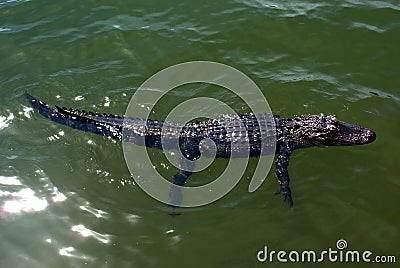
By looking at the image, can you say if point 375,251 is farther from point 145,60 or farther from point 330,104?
point 145,60

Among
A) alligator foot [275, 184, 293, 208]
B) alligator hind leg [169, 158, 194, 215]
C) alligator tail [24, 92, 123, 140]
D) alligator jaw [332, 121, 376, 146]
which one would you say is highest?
alligator tail [24, 92, 123, 140]

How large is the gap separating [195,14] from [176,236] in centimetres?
601

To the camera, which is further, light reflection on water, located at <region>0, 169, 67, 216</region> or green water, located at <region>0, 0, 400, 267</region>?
light reflection on water, located at <region>0, 169, 67, 216</region>

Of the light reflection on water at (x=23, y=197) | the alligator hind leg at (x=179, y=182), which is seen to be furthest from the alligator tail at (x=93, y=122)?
the alligator hind leg at (x=179, y=182)

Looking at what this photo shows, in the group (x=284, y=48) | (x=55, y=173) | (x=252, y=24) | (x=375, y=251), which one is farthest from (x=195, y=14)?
(x=375, y=251)

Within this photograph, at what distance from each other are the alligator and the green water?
242mm

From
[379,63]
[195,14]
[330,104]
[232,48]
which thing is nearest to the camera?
[330,104]

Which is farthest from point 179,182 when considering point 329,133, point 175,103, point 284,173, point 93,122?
point 329,133

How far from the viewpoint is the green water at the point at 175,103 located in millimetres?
5957

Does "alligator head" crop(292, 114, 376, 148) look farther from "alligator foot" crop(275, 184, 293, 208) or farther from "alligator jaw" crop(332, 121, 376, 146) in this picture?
"alligator foot" crop(275, 184, 293, 208)

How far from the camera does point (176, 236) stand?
19.6 feet

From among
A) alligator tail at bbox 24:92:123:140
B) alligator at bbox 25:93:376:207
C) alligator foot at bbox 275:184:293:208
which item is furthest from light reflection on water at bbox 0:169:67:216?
alligator foot at bbox 275:184:293:208

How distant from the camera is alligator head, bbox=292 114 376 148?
7098 mm

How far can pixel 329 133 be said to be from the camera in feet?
23.4
